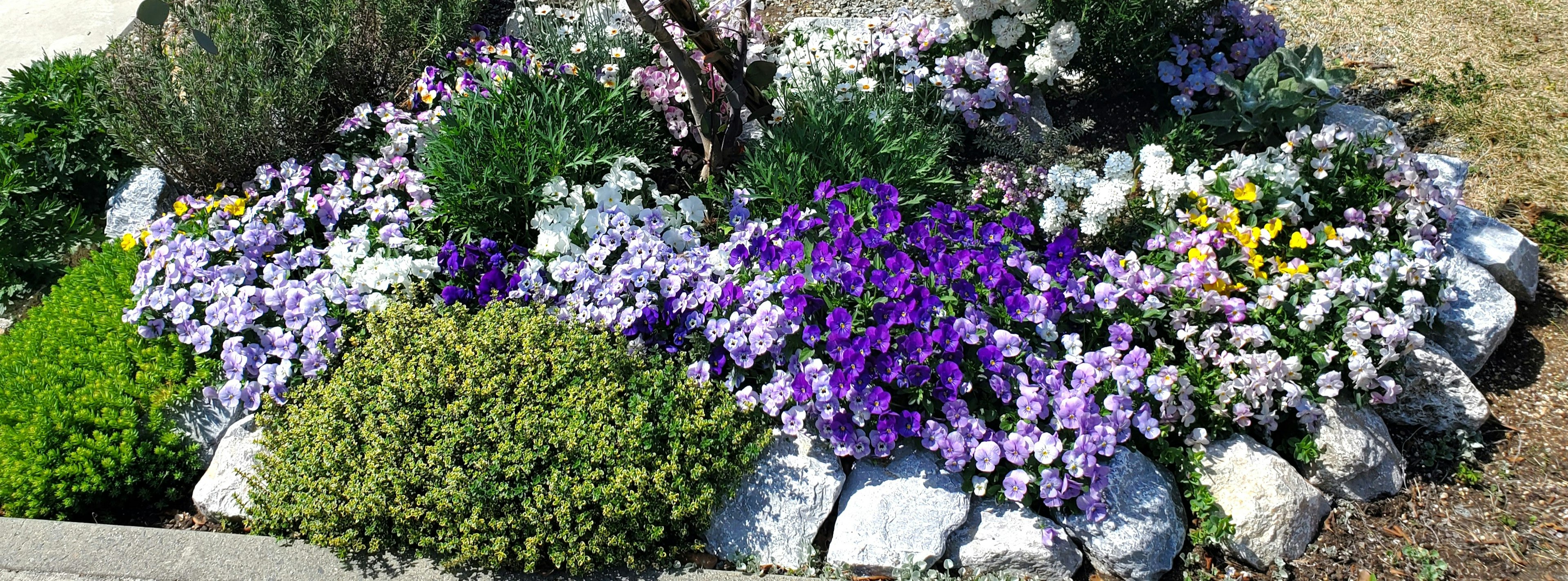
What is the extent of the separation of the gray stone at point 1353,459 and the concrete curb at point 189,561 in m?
1.91

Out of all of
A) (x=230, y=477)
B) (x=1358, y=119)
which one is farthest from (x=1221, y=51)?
(x=230, y=477)

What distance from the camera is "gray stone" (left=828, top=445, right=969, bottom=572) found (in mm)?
2789

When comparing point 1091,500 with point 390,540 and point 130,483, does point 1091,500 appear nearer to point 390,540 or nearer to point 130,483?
point 390,540

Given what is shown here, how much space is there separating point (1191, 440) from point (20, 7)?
6.84 meters

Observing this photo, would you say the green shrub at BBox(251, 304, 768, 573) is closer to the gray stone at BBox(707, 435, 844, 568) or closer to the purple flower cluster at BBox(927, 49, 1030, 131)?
the gray stone at BBox(707, 435, 844, 568)

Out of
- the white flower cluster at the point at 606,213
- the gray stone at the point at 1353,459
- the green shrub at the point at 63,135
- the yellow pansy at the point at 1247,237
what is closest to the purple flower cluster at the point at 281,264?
the white flower cluster at the point at 606,213

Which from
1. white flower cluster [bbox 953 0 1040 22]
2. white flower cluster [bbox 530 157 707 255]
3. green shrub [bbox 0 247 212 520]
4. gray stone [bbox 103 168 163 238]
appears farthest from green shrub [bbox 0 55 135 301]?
white flower cluster [bbox 953 0 1040 22]

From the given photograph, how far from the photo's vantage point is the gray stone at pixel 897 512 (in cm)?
279

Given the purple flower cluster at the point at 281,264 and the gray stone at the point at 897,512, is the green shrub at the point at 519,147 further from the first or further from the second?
the gray stone at the point at 897,512

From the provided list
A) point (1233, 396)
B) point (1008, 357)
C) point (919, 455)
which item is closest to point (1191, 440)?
point (1233, 396)

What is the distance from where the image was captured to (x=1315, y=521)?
297 cm

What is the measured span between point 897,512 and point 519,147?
188 cm

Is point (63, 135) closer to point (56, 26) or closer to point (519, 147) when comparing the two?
point (56, 26)

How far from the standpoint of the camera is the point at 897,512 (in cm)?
285
